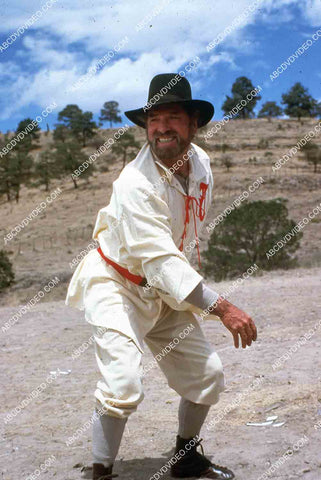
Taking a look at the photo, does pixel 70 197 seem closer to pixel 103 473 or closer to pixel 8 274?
pixel 8 274

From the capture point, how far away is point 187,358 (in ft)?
9.67

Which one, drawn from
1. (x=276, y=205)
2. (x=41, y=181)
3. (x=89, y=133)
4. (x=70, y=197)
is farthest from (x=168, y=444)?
(x=89, y=133)

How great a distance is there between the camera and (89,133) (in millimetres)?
59094

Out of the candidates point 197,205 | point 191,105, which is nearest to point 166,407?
point 197,205

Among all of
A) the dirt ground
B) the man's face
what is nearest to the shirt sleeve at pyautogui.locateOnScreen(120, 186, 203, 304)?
the man's face

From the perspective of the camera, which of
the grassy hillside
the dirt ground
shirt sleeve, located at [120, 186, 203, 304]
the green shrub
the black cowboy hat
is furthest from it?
the grassy hillside

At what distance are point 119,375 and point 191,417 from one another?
0.67 m

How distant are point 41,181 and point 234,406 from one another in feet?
125

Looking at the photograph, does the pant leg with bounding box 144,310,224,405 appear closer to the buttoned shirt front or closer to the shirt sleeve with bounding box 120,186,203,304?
the buttoned shirt front

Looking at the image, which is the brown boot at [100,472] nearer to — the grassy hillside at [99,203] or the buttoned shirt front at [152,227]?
the buttoned shirt front at [152,227]

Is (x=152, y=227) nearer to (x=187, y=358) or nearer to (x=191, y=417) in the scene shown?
(x=187, y=358)

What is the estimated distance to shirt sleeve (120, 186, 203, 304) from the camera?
2.58 metres

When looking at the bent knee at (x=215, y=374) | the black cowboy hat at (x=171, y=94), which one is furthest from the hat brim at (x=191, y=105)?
the bent knee at (x=215, y=374)

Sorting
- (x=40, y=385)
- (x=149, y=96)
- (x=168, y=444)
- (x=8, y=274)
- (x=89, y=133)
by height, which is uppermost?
(x=149, y=96)
